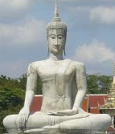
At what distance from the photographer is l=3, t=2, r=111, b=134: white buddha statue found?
19.3m

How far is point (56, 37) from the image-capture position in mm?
20234

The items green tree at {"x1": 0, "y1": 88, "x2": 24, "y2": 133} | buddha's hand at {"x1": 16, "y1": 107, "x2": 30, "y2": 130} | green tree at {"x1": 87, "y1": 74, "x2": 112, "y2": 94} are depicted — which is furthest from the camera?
green tree at {"x1": 87, "y1": 74, "x2": 112, "y2": 94}

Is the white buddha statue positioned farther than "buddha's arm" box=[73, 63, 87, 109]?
No

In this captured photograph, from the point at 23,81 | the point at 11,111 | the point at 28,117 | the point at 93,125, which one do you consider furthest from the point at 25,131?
the point at 23,81

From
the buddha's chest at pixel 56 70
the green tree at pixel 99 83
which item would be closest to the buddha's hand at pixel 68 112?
the buddha's chest at pixel 56 70

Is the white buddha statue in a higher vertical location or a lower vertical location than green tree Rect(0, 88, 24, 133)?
lower

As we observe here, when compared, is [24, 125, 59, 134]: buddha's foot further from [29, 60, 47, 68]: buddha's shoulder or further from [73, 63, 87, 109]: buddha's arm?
[29, 60, 47, 68]: buddha's shoulder

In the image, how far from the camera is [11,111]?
56.6 meters

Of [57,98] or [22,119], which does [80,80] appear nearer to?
[57,98]

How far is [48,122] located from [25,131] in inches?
23.3

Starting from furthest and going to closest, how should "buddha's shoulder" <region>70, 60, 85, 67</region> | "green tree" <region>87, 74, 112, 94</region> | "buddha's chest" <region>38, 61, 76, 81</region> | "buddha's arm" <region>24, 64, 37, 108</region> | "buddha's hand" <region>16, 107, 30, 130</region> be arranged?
1. "green tree" <region>87, 74, 112, 94</region>
2. "buddha's arm" <region>24, 64, 37, 108</region>
3. "buddha's shoulder" <region>70, 60, 85, 67</region>
4. "buddha's chest" <region>38, 61, 76, 81</region>
5. "buddha's hand" <region>16, 107, 30, 130</region>

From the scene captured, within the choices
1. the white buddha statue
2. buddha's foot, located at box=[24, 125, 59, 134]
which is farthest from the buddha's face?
buddha's foot, located at box=[24, 125, 59, 134]

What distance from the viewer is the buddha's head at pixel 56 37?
20.2 metres

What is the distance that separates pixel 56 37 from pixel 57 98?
1512mm
